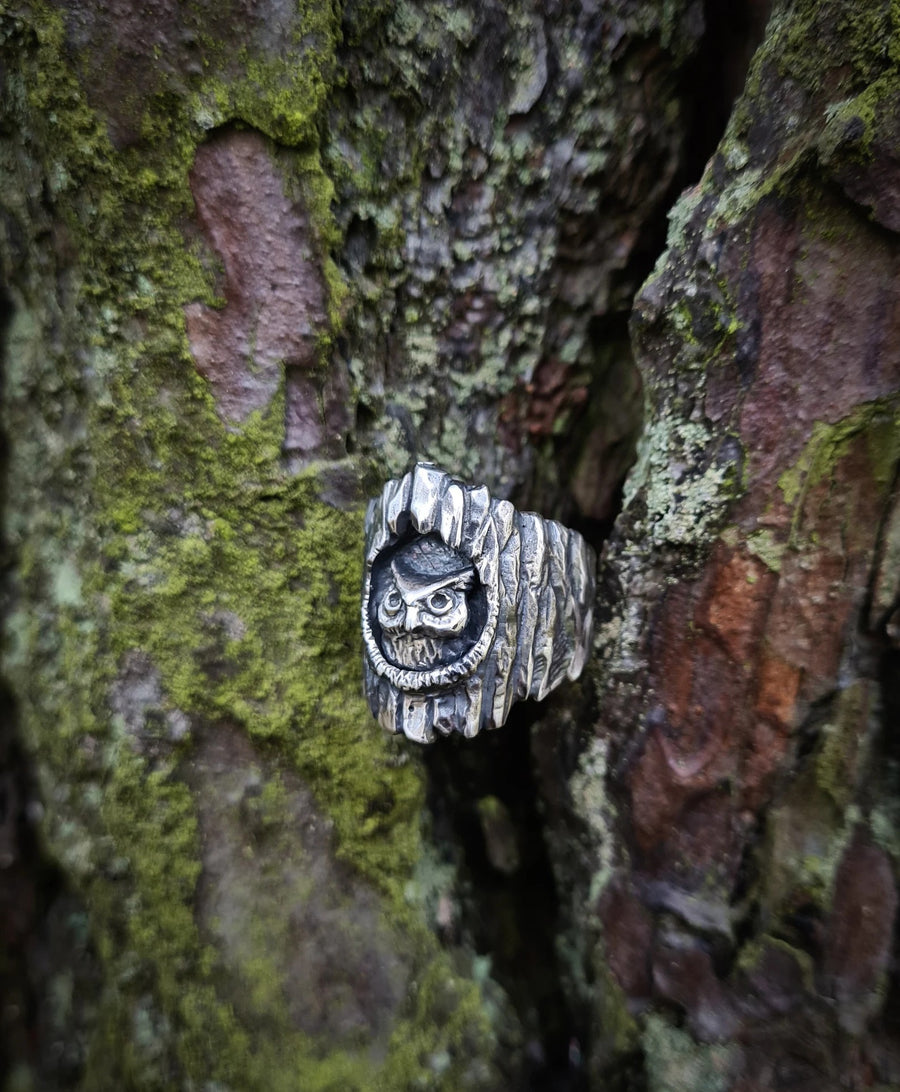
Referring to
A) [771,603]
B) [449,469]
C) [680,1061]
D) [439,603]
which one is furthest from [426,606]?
[680,1061]

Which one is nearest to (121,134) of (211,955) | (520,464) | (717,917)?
(520,464)

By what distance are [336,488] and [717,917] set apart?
2.40ft

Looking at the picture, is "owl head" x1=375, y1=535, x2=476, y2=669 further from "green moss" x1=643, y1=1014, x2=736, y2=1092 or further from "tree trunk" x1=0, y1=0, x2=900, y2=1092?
"green moss" x1=643, y1=1014, x2=736, y2=1092

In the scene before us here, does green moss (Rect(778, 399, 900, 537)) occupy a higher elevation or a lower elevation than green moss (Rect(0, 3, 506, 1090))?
higher

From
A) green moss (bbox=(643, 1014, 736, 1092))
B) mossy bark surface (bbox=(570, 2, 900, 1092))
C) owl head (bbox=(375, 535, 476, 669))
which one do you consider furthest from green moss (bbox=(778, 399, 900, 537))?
green moss (bbox=(643, 1014, 736, 1092))

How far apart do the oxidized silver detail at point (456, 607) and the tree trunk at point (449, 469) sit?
16cm

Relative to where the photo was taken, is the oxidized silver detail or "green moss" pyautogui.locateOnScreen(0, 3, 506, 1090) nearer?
the oxidized silver detail

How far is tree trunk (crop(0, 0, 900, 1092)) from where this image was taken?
2.56 feet

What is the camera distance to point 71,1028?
41.6 inches

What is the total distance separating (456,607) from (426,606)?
32 millimetres

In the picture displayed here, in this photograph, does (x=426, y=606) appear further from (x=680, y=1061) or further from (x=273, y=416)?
(x=680, y=1061)

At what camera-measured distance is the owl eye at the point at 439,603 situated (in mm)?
742

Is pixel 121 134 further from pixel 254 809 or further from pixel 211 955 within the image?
Result: pixel 211 955

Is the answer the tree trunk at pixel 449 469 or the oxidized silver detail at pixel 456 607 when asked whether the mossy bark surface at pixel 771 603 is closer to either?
the tree trunk at pixel 449 469
